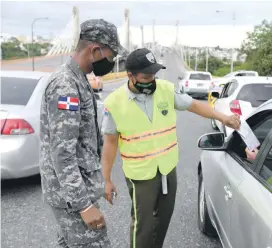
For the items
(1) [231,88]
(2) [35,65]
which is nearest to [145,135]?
(1) [231,88]

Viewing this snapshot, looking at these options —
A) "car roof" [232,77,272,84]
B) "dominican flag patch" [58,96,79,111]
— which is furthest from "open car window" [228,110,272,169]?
"car roof" [232,77,272,84]

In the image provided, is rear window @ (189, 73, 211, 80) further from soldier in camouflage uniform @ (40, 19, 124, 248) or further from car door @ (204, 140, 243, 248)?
soldier in camouflage uniform @ (40, 19, 124, 248)

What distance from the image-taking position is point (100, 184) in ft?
7.44

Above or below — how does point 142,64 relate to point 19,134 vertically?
above

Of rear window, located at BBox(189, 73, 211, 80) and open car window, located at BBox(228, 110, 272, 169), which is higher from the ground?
open car window, located at BBox(228, 110, 272, 169)

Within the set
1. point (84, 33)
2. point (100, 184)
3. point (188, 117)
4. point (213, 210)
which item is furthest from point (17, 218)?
point (188, 117)

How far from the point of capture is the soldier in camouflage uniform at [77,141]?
79.7 inches

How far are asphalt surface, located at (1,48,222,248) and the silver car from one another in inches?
11.0

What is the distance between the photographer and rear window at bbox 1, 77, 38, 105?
17.5ft

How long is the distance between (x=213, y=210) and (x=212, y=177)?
0.27 m

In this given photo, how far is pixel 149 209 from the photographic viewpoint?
9.64ft

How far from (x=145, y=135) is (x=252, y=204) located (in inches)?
36.1

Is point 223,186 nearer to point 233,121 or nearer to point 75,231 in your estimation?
point 233,121

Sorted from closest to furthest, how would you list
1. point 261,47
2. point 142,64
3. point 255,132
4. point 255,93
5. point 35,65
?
point 142,64, point 255,132, point 255,93, point 261,47, point 35,65
